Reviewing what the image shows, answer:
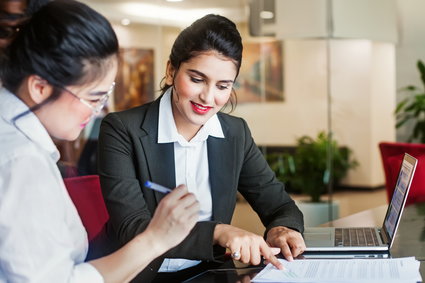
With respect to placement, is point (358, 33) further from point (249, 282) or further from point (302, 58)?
point (249, 282)

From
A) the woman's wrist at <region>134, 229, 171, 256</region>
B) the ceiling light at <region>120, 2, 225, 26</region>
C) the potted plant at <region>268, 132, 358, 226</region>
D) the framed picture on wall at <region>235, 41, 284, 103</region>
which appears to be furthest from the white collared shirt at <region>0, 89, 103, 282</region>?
the potted plant at <region>268, 132, 358, 226</region>

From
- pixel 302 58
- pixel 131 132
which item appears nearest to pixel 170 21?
pixel 302 58

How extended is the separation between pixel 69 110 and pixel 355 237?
1207mm

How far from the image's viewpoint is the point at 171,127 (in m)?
2.40

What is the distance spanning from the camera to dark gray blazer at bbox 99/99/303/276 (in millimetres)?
2143

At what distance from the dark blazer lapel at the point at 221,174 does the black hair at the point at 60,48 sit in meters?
1.01

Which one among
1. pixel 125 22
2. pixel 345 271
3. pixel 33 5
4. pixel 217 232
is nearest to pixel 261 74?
pixel 125 22

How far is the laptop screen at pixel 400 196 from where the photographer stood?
7.16 ft

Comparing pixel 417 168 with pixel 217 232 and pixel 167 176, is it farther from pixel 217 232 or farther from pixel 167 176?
pixel 217 232

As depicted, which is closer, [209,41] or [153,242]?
[153,242]

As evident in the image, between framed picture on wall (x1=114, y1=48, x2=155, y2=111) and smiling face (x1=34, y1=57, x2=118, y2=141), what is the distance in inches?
210

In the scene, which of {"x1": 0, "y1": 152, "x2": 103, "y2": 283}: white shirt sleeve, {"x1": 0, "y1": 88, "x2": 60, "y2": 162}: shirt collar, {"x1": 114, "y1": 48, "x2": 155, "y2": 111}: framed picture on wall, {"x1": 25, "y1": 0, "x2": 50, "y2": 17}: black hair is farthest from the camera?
{"x1": 114, "y1": 48, "x2": 155, "y2": 111}: framed picture on wall

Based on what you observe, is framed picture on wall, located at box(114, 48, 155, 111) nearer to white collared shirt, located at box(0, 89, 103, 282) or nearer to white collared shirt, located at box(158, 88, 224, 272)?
white collared shirt, located at box(158, 88, 224, 272)

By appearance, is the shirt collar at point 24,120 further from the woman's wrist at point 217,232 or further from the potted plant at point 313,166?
the potted plant at point 313,166
